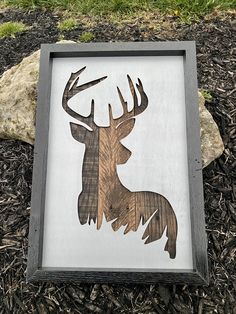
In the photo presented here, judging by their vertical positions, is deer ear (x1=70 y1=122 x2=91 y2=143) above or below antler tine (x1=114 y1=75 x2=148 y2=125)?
below

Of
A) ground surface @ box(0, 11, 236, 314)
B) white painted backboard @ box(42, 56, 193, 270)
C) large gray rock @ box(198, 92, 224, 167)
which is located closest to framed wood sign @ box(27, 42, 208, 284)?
white painted backboard @ box(42, 56, 193, 270)

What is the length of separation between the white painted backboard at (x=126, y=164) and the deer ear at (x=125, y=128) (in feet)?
0.08

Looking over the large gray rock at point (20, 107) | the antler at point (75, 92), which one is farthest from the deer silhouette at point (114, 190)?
the large gray rock at point (20, 107)

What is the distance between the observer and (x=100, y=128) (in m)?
2.40

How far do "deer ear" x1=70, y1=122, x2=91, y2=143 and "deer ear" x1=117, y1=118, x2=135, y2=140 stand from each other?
0.60 feet

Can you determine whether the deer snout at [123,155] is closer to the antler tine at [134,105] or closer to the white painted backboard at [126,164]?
the white painted backboard at [126,164]

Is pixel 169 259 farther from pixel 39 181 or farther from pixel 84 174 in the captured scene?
pixel 39 181

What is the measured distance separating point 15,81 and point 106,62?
92cm

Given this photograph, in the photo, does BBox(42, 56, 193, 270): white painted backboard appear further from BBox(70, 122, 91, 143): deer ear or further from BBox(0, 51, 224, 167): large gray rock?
BBox(0, 51, 224, 167): large gray rock

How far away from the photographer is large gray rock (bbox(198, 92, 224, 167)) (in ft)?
9.05

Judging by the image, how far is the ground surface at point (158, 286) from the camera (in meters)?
2.38

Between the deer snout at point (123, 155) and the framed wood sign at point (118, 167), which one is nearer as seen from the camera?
the framed wood sign at point (118, 167)

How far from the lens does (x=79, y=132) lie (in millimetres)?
2395

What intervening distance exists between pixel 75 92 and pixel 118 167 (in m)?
0.55
